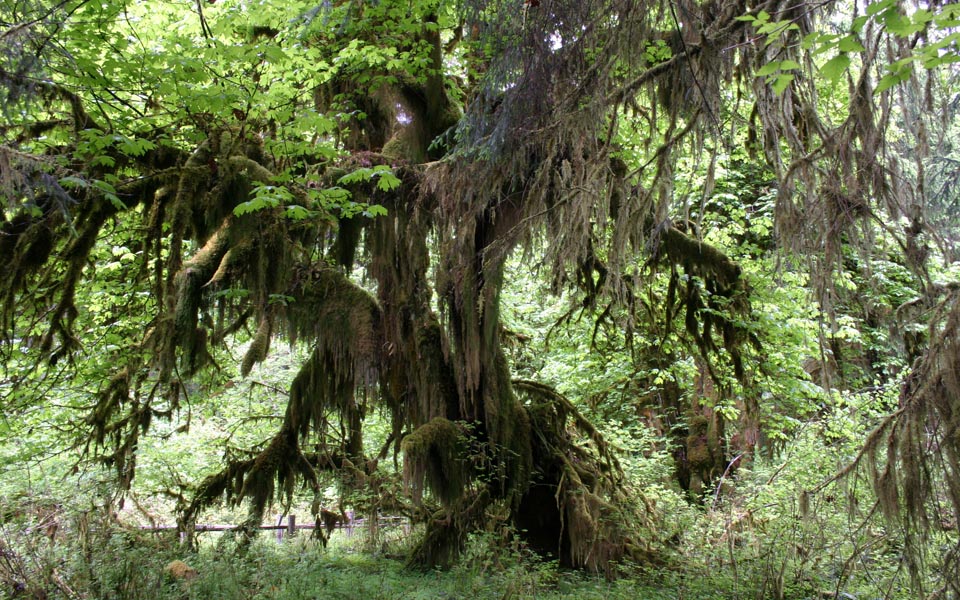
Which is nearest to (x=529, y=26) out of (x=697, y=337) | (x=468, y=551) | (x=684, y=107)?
(x=684, y=107)

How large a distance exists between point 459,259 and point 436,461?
6.70 feet

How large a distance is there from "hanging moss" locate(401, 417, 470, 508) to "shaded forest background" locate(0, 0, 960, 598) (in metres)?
0.03

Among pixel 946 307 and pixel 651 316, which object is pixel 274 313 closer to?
pixel 651 316

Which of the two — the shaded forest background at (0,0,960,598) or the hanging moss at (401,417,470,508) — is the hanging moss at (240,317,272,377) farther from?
the hanging moss at (401,417,470,508)

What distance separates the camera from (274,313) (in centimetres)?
626

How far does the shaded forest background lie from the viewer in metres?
3.65

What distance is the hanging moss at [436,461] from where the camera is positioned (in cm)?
605

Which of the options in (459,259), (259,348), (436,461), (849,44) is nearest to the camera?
(849,44)

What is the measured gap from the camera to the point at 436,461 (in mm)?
6379

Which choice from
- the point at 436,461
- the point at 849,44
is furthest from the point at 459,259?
the point at 849,44

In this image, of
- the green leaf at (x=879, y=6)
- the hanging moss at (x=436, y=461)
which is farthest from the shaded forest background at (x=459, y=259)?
the green leaf at (x=879, y=6)

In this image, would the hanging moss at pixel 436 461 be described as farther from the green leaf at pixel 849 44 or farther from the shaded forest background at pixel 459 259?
the green leaf at pixel 849 44

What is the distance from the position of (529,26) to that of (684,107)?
3.70 ft

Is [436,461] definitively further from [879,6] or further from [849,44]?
[879,6]
